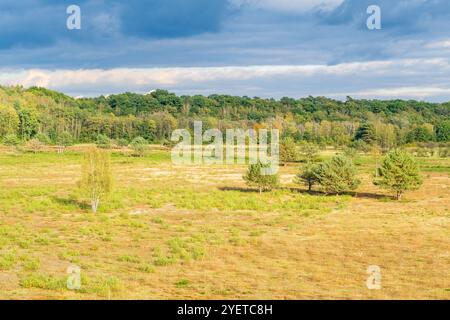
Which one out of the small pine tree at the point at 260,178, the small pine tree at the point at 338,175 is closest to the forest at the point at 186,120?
the small pine tree at the point at 260,178


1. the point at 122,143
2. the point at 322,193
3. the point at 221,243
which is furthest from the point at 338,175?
the point at 122,143

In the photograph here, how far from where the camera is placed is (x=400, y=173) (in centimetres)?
4538

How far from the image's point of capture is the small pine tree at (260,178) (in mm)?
49000

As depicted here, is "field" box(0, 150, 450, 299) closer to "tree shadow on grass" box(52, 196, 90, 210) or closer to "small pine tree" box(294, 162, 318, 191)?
"tree shadow on grass" box(52, 196, 90, 210)

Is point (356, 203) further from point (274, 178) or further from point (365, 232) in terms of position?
point (365, 232)

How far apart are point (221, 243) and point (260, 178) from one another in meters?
23.1

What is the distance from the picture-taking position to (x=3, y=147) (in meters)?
104

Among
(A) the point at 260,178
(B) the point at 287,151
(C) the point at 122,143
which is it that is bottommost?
(A) the point at 260,178

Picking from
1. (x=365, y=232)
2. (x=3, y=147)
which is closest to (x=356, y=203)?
(x=365, y=232)

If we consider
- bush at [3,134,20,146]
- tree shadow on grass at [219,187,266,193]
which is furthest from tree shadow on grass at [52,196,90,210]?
bush at [3,134,20,146]

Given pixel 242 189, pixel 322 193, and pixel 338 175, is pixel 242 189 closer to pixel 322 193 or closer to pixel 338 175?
pixel 322 193

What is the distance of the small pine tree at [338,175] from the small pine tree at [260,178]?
4.25 meters

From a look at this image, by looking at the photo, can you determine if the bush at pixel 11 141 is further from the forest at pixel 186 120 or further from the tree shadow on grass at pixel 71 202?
the tree shadow on grass at pixel 71 202

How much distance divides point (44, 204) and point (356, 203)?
1003 inches
